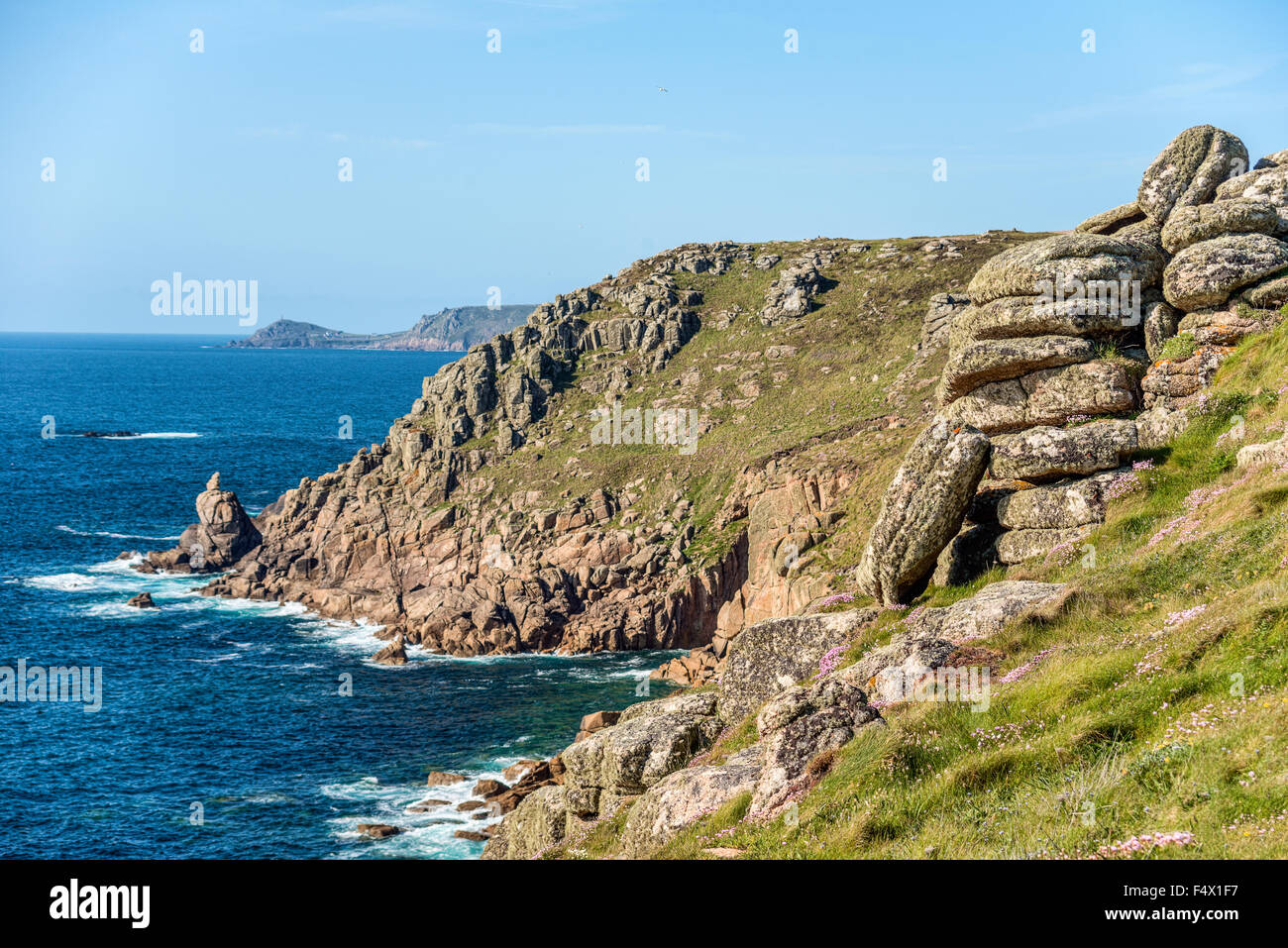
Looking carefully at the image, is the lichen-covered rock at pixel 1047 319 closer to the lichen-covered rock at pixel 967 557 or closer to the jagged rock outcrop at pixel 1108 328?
the jagged rock outcrop at pixel 1108 328

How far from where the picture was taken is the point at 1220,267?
32.2 meters

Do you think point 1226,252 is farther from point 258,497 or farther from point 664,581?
point 258,497

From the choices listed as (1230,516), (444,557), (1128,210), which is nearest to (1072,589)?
(1230,516)

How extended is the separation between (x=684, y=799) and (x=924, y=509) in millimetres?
12543

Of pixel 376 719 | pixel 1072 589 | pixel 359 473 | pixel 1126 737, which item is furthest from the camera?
pixel 359 473

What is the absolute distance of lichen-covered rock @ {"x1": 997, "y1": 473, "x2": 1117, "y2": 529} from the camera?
28750mm

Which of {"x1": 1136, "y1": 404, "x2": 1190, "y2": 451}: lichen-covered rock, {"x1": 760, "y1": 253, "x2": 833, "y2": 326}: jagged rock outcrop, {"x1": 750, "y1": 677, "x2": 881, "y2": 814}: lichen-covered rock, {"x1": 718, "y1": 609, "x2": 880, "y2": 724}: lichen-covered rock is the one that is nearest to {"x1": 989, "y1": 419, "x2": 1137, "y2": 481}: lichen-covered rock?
{"x1": 1136, "y1": 404, "x2": 1190, "y2": 451}: lichen-covered rock

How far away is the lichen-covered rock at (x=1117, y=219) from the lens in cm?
3725

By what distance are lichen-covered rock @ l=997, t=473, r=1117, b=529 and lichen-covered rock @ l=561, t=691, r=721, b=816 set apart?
10725 mm

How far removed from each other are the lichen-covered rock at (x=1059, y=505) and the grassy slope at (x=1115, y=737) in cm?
358

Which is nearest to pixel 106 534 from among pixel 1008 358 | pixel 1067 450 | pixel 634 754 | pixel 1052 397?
pixel 634 754

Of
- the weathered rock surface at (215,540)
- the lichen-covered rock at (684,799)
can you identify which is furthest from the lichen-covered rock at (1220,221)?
the weathered rock surface at (215,540)
